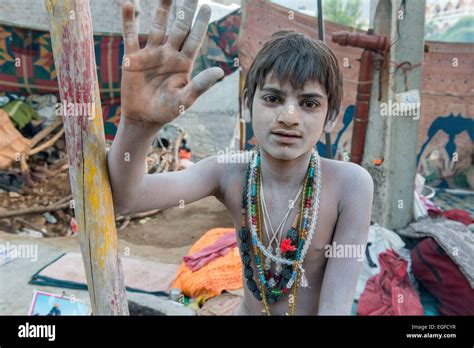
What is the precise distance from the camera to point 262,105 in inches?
56.7

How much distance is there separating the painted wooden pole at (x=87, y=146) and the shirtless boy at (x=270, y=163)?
67mm

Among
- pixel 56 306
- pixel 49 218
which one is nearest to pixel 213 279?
pixel 56 306

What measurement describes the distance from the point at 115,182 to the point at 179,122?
6922 mm

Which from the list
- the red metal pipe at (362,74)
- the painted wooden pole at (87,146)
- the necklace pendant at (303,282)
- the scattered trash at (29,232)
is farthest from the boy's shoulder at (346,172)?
the scattered trash at (29,232)

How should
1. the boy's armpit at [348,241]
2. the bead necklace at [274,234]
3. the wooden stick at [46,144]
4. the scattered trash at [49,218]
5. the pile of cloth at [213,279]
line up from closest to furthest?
the boy's armpit at [348,241] → the bead necklace at [274,234] → the pile of cloth at [213,279] → the scattered trash at [49,218] → the wooden stick at [46,144]

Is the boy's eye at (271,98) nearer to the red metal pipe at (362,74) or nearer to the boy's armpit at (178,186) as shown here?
the boy's armpit at (178,186)

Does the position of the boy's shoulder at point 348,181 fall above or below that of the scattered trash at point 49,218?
above

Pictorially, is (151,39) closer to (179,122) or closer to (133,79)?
(133,79)

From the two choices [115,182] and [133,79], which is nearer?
[133,79]

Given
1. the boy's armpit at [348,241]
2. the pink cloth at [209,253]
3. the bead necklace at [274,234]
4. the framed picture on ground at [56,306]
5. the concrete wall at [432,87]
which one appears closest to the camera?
the boy's armpit at [348,241]

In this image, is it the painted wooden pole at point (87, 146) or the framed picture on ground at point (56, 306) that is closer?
the painted wooden pole at point (87, 146)

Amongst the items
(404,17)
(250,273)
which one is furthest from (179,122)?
(250,273)

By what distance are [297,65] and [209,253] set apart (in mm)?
3168

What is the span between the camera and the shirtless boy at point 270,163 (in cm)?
122
